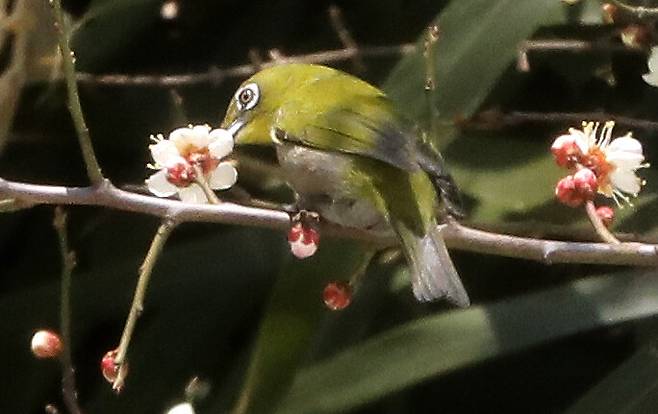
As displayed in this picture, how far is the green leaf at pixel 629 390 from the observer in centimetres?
107

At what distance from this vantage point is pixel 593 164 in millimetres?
856

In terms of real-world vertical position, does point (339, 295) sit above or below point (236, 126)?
below

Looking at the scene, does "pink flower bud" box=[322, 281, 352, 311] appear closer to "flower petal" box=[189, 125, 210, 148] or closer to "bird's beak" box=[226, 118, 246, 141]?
"flower petal" box=[189, 125, 210, 148]

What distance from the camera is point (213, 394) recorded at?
130 cm

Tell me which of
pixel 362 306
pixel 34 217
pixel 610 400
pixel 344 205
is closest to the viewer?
pixel 344 205

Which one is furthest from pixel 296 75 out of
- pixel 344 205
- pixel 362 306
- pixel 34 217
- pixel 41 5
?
pixel 34 217

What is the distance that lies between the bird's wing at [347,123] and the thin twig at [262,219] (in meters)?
0.11

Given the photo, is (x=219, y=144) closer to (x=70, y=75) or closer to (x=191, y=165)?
(x=191, y=165)

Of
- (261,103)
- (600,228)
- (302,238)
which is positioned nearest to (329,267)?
(261,103)

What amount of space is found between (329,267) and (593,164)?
0.33 metres

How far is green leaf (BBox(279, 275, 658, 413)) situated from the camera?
43.2 inches

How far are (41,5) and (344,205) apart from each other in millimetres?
557

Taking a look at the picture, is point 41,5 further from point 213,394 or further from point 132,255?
point 213,394

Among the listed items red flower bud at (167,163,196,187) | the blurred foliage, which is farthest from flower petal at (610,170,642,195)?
red flower bud at (167,163,196,187)
